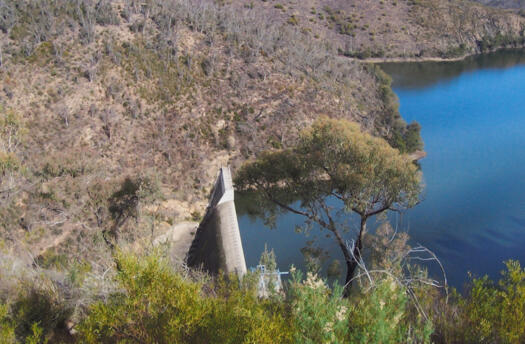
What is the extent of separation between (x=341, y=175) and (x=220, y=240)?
19.6 feet

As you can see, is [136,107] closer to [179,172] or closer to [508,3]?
[179,172]

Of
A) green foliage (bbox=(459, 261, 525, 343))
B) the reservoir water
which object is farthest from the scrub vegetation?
the reservoir water

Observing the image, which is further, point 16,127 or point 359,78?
point 359,78

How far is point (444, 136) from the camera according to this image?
33344 millimetres

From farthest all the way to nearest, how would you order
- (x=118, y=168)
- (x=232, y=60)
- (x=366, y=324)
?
(x=232, y=60) < (x=118, y=168) < (x=366, y=324)

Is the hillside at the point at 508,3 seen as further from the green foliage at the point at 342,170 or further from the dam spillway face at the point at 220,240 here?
the green foliage at the point at 342,170

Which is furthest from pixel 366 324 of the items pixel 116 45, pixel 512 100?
pixel 512 100

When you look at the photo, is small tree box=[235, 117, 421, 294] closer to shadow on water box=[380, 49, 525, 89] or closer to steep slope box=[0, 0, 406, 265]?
steep slope box=[0, 0, 406, 265]

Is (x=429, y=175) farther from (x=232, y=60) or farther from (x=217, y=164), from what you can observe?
(x=232, y=60)

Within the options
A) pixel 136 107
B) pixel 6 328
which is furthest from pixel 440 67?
pixel 6 328

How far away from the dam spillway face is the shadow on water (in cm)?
3232

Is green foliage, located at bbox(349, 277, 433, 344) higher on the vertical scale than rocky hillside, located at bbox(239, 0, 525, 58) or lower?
higher

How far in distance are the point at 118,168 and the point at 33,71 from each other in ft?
24.7

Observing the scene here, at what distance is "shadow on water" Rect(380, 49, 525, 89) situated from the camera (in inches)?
1944
